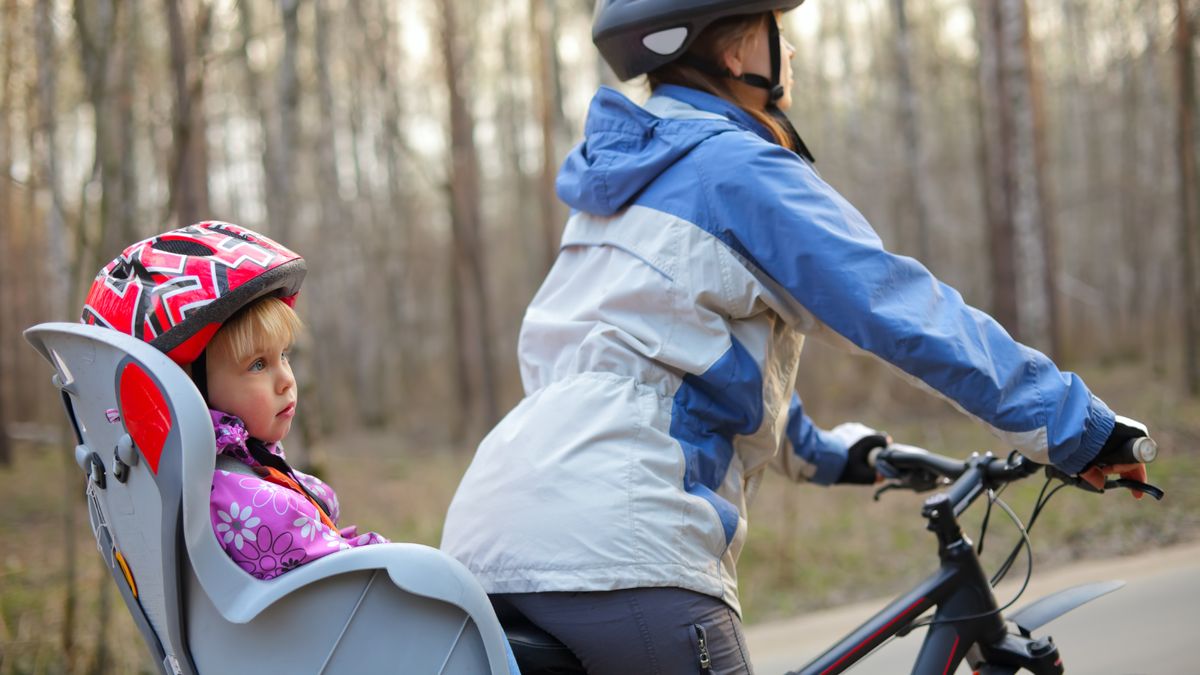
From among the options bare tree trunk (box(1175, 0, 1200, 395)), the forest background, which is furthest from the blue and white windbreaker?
bare tree trunk (box(1175, 0, 1200, 395))

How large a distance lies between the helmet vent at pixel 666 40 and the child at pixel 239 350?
81cm

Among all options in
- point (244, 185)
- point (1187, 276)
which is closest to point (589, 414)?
point (1187, 276)

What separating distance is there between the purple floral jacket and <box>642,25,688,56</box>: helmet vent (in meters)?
1.10

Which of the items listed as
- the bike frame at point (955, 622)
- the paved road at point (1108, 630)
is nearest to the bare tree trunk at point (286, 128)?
the paved road at point (1108, 630)

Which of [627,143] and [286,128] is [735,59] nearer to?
[627,143]

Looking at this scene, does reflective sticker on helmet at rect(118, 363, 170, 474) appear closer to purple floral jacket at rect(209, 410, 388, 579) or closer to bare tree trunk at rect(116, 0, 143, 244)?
purple floral jacket at rect(209, 410, 388, 579)

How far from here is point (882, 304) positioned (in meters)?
1.81

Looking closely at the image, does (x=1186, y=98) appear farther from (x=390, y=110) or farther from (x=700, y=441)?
(x=390, y=110)

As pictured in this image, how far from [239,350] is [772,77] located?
46.2 inches

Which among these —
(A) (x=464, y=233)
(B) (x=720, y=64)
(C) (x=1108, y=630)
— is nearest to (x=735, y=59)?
(B) (x=720, y=64)

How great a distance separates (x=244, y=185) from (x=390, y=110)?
1422cm

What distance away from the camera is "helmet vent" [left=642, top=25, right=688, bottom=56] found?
6.74 feet

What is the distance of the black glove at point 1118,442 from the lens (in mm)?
1906

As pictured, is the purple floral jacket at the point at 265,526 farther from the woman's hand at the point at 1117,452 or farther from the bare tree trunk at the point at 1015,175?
the bare tree trunk at the point at 1015,175
